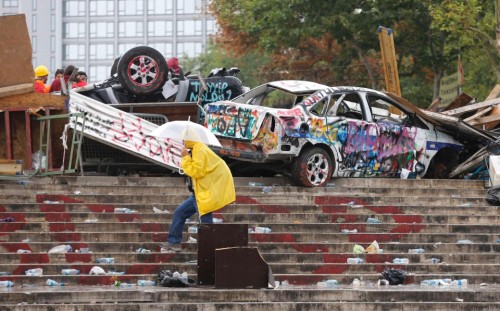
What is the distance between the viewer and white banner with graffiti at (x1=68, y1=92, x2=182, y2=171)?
809 inches

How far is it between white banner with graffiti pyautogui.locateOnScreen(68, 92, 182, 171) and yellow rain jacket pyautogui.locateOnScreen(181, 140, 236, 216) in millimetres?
4583

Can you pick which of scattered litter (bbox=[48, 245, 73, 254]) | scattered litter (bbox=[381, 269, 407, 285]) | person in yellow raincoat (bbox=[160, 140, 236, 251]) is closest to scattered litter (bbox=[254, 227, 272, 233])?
person in yellow raincoat (bbox=[160, 140, 236, 251])

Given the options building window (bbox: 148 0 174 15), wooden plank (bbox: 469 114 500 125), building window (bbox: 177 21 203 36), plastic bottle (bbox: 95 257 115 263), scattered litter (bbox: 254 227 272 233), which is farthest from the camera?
building window (bbox: 148 0 174 15)

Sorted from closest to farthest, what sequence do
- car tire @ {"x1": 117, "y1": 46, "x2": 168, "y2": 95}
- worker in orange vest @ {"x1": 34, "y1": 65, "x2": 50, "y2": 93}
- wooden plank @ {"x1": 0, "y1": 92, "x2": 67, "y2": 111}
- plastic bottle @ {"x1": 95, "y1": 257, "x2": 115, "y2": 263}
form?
plastic bottle @ {"x1": 95, "y1": 257, "x2": 115, "y2": 263} < wooden plank @ {"x1": 0, "y1": 92, "x2": 67, "y2": 111} < car tire @ {"x1": 117, "y1": 46, "x2": 168, "y2": 95} < worker in orange vest @ {"x1": 34, "y1": 65, "x2": 50, "y2": 93}

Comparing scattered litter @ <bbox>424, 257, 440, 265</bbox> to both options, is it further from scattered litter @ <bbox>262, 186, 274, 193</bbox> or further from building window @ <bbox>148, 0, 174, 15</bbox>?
building window @ <bbox>148, 0, 174, 15</bbox>

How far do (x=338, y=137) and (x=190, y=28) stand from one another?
11956 cm

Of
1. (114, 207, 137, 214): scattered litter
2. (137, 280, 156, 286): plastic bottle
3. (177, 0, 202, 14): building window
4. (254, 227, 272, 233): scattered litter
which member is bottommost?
(137, 280, 156, 286): plastic bottle

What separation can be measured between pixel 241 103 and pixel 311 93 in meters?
1.07

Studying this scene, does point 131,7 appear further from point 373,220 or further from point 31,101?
point 373,220

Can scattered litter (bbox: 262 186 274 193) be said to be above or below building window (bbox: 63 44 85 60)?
below

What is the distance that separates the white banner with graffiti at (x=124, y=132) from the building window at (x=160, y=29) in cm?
12005

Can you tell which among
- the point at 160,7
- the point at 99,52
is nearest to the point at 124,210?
the point at 160,7

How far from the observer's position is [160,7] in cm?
14225

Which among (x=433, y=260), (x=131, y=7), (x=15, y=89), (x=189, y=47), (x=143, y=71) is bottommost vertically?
(x=433, y=260)
